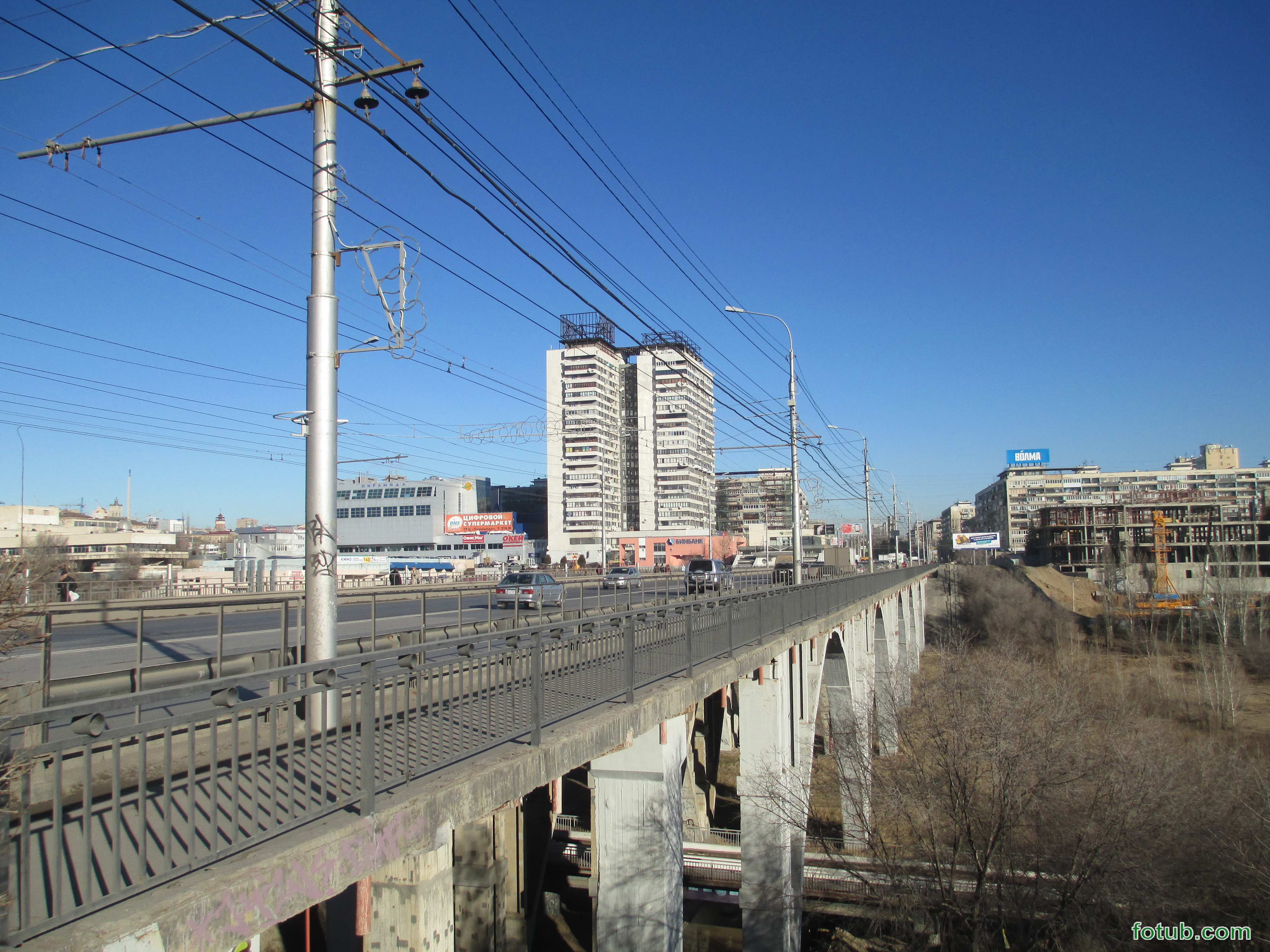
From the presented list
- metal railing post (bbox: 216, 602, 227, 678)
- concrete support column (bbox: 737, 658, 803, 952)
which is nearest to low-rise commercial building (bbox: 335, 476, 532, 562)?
concrete support column (bbox: 737, 658, 803, 952)

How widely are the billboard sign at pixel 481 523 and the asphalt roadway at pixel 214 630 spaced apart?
51773mm

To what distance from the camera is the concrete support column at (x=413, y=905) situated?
19.1 feet

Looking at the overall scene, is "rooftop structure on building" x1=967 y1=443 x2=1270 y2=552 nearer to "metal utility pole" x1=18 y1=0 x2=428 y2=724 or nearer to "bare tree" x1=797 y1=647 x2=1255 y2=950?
"bare tree" x1=797 y1=647 x2=1255 y2=950

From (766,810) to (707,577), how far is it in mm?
19576

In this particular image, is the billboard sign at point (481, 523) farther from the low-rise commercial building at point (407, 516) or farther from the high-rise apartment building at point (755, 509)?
the high-rise apartment building at point (755, 509)

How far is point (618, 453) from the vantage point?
124 metres

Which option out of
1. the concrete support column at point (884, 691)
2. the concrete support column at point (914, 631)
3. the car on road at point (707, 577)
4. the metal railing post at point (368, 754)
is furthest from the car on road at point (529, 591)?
the concrete support column at point (914, 631)

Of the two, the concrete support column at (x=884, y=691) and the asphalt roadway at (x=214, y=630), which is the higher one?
the asphalt roadway at (x=214, y=630)

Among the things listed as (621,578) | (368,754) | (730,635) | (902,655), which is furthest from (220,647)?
(902,655)

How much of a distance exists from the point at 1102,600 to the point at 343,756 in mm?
80923

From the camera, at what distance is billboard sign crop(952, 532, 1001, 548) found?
124938mm

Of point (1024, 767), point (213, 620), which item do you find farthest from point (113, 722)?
point (1024, 767)

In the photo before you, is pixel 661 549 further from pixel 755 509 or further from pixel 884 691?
pixel 755 509

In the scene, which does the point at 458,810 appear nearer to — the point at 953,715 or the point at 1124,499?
the point at 953,715
